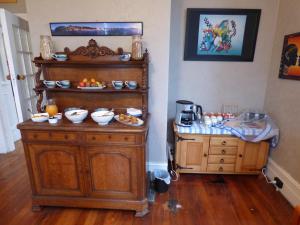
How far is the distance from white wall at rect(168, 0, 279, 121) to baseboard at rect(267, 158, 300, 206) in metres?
0.85

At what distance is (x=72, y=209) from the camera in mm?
1861

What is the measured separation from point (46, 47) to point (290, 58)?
8.43 feet

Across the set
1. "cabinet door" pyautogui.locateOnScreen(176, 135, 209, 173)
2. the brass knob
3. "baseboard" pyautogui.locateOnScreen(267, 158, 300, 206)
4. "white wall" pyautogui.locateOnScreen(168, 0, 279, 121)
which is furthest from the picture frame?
"baseboard" pyautogui.locateOnScreen(267, 158, 300, 206)

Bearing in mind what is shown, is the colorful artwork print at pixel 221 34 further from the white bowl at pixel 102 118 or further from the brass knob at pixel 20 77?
the brass knob at pixel 20 77

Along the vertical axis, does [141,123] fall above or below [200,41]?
below

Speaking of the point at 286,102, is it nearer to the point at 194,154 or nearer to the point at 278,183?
the point at 278,183

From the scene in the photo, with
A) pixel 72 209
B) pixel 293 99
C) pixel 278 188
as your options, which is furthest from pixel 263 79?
pixel 72 209

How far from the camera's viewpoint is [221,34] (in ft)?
7.81

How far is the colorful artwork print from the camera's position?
233 centimetres

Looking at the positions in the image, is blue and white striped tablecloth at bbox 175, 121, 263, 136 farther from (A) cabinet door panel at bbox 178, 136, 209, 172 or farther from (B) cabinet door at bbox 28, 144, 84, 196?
(B) cabinet door at bbox 28, 144, 84, 196

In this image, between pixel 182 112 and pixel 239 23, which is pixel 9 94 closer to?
pixel 182 112

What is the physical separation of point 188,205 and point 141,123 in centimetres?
101

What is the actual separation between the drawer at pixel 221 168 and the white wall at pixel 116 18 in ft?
3.78

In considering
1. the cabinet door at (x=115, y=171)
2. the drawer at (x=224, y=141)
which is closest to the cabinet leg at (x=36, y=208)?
the cabinet door at (x=115, y=171)
